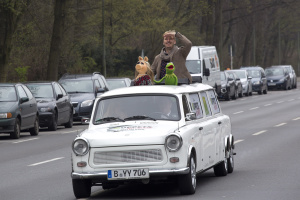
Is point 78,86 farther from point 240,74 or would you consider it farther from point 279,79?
point 279,79

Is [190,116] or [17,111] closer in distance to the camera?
[190,116]

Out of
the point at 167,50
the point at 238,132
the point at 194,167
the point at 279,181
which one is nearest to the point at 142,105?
the point at 194,167

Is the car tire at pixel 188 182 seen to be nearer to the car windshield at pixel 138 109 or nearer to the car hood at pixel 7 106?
the car windshield at pixel 138 109

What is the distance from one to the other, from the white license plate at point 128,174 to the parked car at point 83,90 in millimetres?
18428

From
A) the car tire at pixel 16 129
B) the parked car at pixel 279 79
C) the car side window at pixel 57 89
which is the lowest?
the parked car at pixel 279 79

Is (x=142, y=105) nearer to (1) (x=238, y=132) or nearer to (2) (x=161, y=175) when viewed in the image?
(2) (x=161, y=175)

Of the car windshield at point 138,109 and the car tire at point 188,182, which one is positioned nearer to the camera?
the car tire at point 188,182

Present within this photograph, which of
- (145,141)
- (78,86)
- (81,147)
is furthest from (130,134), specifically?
(78,86)

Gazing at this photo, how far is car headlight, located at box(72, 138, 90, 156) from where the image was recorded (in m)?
10.6

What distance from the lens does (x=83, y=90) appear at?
31094 millimetres

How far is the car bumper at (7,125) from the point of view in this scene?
74.3ft

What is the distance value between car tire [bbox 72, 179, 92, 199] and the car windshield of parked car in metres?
13.1

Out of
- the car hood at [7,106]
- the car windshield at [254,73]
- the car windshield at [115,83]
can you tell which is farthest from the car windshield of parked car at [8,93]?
the car windshield at [254,73]

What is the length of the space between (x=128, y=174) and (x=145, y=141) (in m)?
0.45
